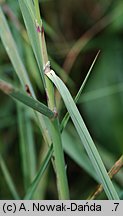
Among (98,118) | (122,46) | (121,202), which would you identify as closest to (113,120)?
(98,118)

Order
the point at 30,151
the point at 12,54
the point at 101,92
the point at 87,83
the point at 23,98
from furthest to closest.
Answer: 1. the point at 87,83
2. the point at 101,92
3. the point at 30,151
4. the point at 12,54
5. the point at 23,98

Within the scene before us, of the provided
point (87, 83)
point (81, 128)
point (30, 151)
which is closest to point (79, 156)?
point (30, 151)

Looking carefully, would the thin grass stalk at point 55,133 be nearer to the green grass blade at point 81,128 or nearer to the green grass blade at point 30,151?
the green grass blade at point 81,128

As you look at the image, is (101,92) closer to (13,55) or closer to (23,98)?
(13,55)

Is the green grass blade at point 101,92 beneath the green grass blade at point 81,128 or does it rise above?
beneath

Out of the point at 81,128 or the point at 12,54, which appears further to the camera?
the point at 12,54

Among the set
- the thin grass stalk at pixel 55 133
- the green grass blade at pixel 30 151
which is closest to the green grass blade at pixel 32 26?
the thin grass stalk at pixel 55 133
